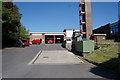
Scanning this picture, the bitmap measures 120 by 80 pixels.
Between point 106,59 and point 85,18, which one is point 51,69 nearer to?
point 106,59

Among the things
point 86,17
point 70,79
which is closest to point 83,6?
point 86,17

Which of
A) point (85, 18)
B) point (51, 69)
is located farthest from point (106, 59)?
point (85, 18)

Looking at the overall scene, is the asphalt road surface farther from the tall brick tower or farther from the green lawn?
the tall brick tower

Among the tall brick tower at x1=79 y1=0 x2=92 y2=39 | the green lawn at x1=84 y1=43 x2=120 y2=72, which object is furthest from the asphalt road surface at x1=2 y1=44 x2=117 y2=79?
the tall brick tower at x1=79 y1=0 x2=92 y2=39

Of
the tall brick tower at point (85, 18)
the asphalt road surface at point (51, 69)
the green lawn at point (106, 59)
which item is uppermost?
the tall brick tower at point (85, 18)

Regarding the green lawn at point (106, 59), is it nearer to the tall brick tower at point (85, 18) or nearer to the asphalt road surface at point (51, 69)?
the asphalt road surface at point (51, 69)

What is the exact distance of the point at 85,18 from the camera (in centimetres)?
5272

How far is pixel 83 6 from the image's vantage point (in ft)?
178

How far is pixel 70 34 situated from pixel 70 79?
43930mm

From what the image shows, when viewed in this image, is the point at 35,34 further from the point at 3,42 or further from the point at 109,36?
the point at 3,42

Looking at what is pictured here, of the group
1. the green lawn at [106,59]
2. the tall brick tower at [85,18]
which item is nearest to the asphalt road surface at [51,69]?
the green lawn at [106,59]

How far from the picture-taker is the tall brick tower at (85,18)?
51.8 m

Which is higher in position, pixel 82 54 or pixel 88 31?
pixel 88 31

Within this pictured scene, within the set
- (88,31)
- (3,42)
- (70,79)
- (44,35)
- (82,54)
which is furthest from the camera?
(44,35)
